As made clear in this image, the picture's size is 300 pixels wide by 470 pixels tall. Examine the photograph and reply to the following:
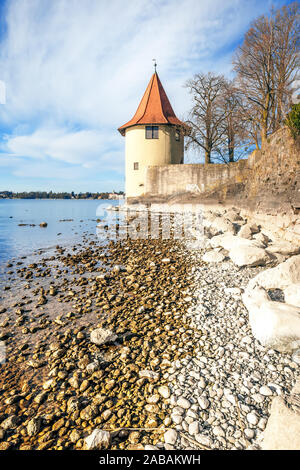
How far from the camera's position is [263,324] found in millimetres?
3246

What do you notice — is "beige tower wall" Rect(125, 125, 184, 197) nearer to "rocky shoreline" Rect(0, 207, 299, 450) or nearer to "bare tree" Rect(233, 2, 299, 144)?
"bare tree" Rect(233, 2, 299, 144)

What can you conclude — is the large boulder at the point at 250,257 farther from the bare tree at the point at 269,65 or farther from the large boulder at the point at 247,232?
the bare tree at the point at 269,65

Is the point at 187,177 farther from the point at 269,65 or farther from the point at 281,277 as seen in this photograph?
the point at 281,277

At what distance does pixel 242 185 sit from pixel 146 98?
61.9ft

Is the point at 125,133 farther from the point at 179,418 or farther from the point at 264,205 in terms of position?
the point at 179,418

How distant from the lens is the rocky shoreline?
222 centimetres

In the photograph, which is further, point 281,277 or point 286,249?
point 286,249

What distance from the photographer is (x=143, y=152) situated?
25797mm

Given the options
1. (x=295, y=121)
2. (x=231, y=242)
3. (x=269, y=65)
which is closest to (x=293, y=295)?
(x=231, y=242)

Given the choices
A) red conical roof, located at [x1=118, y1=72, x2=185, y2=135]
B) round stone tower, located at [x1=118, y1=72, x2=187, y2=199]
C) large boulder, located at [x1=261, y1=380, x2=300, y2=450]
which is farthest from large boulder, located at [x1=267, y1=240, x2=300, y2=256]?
red conical roof, located at [x1=118, y1=72, x2=185, y2=135]

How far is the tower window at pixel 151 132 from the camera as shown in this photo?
25.6 m

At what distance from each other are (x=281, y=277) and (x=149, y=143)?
2376cm

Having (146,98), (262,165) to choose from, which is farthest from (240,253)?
(146,98)

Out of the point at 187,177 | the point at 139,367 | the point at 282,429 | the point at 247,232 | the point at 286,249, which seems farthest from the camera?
the point at 187,177
